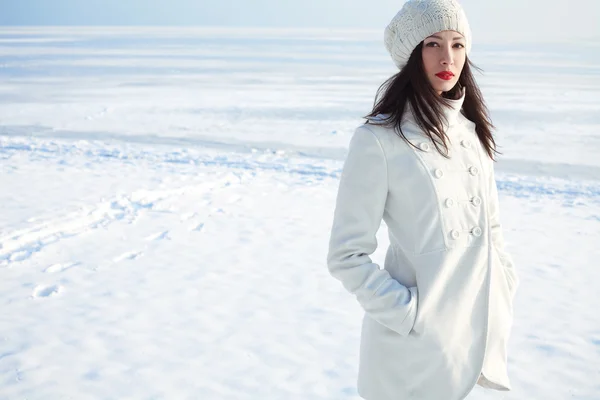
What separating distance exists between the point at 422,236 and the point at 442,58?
453 millimetres

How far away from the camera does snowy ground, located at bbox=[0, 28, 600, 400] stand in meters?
3.53

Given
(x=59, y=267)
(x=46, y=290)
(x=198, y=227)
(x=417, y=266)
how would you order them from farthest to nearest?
(x=198, y=227) < (x=59, y=267) < (x=46, y=290) < (x=417, y=266)

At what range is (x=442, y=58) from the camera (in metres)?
1.72

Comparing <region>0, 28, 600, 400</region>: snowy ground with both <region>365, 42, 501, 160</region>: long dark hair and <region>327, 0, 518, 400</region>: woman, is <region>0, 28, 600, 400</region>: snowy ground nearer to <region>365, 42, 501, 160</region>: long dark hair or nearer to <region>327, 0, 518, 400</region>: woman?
<region>327, 0, 518, 400</region>: woman

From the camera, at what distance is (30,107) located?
48.9 feet

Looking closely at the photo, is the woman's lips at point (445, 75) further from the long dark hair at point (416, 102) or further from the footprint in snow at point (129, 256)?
the footprint in snow at point (129, 256)

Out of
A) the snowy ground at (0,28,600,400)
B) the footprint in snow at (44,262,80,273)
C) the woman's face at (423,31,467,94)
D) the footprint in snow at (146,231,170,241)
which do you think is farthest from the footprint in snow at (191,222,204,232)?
the woman's face at (423,31,467,94)

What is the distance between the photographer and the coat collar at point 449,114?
5.68ft

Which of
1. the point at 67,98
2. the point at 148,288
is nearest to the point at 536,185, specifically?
the point at 148,288

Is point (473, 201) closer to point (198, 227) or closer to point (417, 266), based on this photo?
point (417, 266)

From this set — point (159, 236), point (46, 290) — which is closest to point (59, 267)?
point (46, 290)

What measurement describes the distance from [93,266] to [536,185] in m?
5.13

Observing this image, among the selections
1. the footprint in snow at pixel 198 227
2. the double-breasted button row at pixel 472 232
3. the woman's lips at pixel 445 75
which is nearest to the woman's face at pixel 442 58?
the woman's lips at pixel 445 75

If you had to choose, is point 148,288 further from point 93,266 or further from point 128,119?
point 128,119
